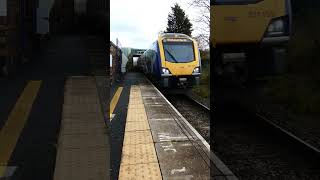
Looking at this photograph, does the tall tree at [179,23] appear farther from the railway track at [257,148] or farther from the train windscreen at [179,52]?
the railway track at [257,148]

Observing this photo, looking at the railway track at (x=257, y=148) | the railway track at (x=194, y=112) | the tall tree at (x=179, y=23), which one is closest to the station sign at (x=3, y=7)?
the railway track at (x=257, y=148)

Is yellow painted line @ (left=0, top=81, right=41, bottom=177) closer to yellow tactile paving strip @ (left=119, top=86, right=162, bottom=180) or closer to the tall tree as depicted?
yellow tactile paving strip @ (left=119, top=86, right=162, bottom=180)

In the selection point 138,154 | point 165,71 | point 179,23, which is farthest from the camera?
point 179,23

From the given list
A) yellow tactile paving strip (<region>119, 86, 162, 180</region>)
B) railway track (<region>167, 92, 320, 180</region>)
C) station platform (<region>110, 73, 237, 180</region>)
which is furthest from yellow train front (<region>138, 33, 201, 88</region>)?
yellow tactile paving strip (<region>119, 86, 162, 180</region>)

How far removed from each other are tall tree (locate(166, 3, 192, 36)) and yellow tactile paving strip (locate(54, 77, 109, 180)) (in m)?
12.0

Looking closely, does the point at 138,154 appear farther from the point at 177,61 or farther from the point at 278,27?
the point at 177,61

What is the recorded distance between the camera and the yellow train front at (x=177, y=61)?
17.4m

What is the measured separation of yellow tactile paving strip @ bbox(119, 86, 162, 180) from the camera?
4.92 meters

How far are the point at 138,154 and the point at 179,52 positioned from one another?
40.5ft

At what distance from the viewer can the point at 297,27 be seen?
9.71 m

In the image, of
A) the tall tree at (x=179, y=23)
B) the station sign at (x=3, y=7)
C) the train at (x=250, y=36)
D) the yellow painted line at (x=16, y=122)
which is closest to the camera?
the yellow painted line at (x=16, y=122)

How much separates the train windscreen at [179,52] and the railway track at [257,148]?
7.58 metres

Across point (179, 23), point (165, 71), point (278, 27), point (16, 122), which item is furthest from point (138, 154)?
point (179, 23)

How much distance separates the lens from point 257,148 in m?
7.08
